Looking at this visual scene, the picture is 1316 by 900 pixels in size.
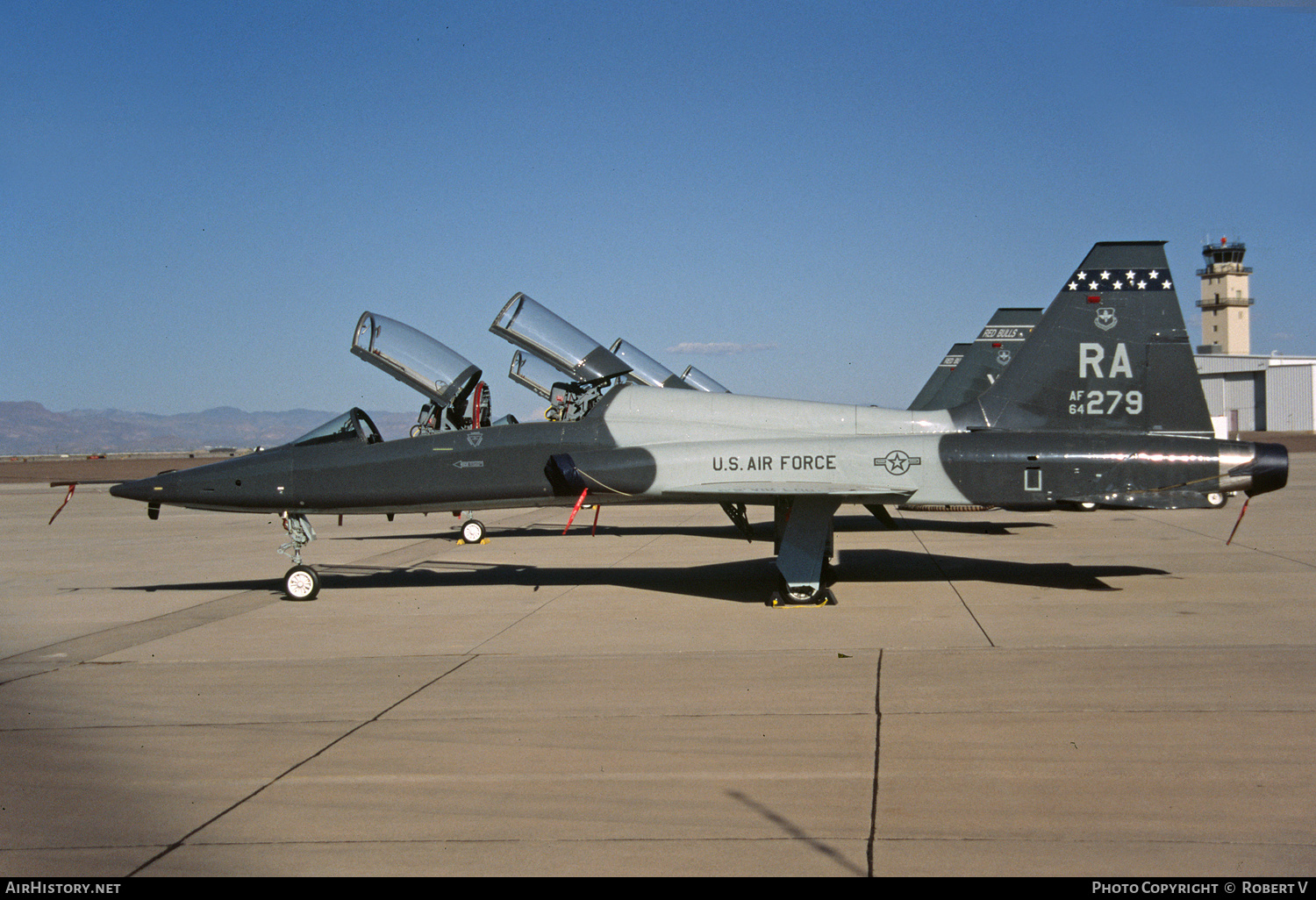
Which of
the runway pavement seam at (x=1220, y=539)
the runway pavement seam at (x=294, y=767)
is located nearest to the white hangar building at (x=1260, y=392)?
the runway pavement seam at (x=1220, y=539)

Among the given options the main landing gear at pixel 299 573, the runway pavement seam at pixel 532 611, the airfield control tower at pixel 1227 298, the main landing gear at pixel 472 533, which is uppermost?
the airfield control tower at pixel 1227 298

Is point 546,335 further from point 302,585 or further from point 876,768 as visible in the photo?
point 876,768

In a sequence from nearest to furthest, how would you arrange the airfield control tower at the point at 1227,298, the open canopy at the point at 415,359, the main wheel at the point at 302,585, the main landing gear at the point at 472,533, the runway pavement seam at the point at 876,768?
the runway pavement seam at the point at 876,768
the main wheel at the point at 302,585
the open canopy at the point at 415,359
the main landing gear at the point at 472,533
the airfield control tower at the point at 1227,298

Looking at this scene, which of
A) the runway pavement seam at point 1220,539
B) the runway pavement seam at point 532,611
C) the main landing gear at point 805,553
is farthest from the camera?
the runway pavement seam at point 1220,539

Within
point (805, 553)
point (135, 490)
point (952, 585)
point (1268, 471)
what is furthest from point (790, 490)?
point (135, 490)

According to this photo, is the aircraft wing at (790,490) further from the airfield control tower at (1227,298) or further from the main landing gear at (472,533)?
the airfield control tower at (1227,298)

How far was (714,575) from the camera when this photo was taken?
1296cm

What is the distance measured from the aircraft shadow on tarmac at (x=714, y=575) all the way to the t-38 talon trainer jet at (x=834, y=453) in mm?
1086

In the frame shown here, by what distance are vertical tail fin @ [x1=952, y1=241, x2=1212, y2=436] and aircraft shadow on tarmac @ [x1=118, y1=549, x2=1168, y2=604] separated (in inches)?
76.7

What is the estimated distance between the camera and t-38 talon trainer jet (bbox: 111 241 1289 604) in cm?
1043

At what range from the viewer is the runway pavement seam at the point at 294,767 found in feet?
14.4

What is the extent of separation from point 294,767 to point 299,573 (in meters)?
6.56

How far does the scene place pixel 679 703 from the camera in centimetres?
666
